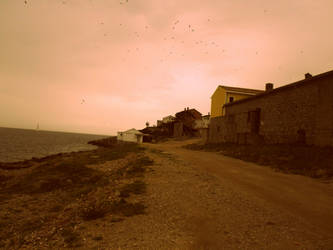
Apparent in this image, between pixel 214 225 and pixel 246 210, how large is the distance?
1577 millimetres

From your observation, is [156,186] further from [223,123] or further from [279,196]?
[223,123]

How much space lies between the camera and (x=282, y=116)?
19938 millimetres

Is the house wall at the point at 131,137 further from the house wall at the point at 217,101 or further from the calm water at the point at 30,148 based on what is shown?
the house wall at the point at 217,101

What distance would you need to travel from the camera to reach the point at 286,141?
747 inches

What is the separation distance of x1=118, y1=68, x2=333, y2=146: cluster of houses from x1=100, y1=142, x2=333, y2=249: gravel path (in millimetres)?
12106

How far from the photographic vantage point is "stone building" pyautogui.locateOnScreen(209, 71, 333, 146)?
50.6 ft

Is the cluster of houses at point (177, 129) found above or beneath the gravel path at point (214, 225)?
above

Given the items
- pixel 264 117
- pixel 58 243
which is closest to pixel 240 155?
pixel 264 117

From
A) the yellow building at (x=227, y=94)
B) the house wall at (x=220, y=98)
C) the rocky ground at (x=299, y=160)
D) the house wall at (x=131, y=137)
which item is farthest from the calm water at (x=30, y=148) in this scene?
the rocky ground at (x=299, y=160)

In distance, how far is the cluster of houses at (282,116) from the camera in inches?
612

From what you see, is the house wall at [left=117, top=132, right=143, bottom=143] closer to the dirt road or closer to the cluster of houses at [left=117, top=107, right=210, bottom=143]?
the cluster of houses at [left=117, top=107, right=210, bottom=143]

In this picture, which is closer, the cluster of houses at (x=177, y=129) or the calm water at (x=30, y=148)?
the calm water at (x=30, y=148)

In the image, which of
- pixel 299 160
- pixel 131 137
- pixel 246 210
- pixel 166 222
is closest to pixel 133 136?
pixel 131 137


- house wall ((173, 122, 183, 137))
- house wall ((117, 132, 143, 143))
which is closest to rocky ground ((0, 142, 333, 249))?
house wall ((117, 132, 143, 143))
